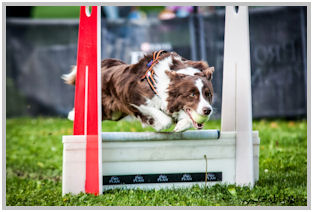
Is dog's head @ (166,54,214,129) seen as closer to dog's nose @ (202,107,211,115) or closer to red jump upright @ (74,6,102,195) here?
dog's nose @ (202,107,211,115)

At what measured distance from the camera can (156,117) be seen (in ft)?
10.0

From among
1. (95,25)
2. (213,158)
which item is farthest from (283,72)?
(95,25)

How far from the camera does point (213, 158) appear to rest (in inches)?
129

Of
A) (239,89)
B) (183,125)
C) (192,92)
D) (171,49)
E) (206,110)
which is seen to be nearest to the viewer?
(206,110)

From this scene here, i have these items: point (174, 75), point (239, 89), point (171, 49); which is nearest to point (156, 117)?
point (174, 75)

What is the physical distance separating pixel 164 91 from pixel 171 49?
434cm

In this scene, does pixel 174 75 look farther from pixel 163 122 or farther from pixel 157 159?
pixel 157 159

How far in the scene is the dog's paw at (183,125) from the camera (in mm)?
2981

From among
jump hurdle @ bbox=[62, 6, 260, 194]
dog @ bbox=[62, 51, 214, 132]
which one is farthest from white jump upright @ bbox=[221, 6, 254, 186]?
dog @ bbox=[62, 51, 214, 132]

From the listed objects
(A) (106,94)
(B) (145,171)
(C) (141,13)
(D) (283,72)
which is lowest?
(B) (145,171)

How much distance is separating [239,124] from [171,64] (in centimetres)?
75

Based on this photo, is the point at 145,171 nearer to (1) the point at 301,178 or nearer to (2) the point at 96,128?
(2) the point at 96,128

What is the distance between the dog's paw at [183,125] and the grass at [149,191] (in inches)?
18.7

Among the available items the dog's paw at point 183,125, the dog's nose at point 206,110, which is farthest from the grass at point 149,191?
the dog's nose at point 206,110
